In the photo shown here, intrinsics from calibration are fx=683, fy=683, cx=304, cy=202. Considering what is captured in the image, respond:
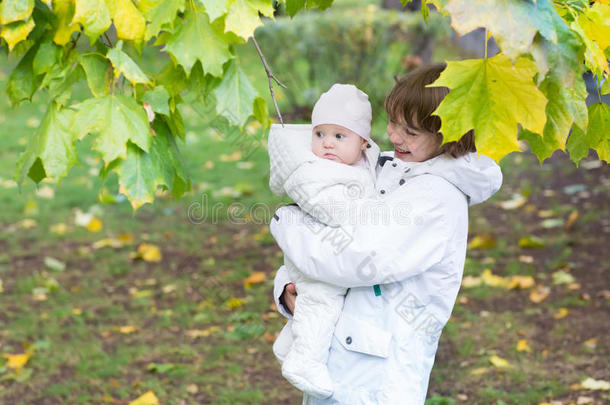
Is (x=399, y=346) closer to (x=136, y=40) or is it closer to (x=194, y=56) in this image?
(x=194, y=56)

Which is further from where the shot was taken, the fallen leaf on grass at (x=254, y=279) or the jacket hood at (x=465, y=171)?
the fallen leaf on grass at (x=254, y=279)

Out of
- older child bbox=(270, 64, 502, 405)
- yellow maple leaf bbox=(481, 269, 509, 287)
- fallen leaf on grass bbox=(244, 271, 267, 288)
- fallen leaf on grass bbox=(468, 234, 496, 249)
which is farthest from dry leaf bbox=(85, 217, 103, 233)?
older child bbox=(270, 64, 502, 405)

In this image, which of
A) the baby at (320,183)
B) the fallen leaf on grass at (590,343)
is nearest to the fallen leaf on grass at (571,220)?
the fallen leaf on grass at (590,343)

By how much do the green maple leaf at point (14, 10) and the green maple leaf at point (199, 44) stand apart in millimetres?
358

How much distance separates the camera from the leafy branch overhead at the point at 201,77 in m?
1.32

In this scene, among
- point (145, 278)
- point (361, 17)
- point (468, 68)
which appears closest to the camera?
point (468, 68)

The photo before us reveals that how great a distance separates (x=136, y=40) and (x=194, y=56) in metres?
0.16

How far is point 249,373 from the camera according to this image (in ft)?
12.4

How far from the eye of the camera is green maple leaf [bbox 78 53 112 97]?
1.84 m

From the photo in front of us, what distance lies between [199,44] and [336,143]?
45cm

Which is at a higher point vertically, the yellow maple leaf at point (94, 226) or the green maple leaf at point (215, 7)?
the green maple leaf at point (215, 7)

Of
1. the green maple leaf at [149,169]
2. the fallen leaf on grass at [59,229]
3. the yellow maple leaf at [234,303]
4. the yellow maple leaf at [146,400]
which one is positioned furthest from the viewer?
the fallen leaf on grass at [59,229]

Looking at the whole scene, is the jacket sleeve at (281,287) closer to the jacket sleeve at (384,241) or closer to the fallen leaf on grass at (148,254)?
the jacket sleeve at (384,241)

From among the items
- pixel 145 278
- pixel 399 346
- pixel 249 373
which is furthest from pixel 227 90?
pixel 145 278
